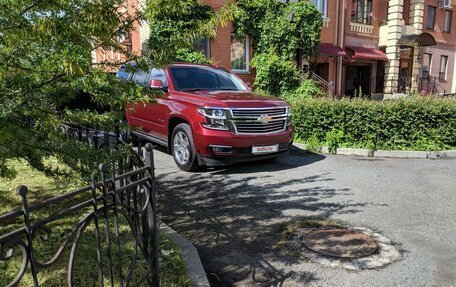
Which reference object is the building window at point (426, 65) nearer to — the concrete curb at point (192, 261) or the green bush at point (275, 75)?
the green bush at point (275, 75)

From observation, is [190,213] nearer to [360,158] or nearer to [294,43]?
[360,158]

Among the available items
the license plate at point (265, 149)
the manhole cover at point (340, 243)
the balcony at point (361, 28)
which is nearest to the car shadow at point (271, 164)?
the license plate at point (265, 149)

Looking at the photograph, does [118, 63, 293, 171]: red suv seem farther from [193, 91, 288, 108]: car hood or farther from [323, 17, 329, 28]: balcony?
[323, 17, 329, 28]: balcony

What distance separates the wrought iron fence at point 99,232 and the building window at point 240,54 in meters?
12.9

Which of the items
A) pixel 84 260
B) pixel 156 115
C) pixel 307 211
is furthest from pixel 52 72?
pixel 156 115

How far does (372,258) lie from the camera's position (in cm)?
334

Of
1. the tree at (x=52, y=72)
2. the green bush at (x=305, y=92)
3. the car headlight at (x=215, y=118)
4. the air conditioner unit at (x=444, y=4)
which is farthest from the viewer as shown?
the air conditioner unit at (x=444, y=4)

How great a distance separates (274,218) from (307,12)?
42.8 feet

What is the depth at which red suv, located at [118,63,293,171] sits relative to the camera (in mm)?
5918

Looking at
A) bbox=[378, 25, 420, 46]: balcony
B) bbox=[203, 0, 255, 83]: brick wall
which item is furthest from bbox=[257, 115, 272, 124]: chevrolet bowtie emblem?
bbox=[378, 25, 420, 46]: balcony

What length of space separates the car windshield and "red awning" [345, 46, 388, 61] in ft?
48.4

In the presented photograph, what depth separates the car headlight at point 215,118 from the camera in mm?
5879

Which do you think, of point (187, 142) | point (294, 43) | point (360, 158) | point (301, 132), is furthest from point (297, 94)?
point (187, 142)

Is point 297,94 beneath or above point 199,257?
above
